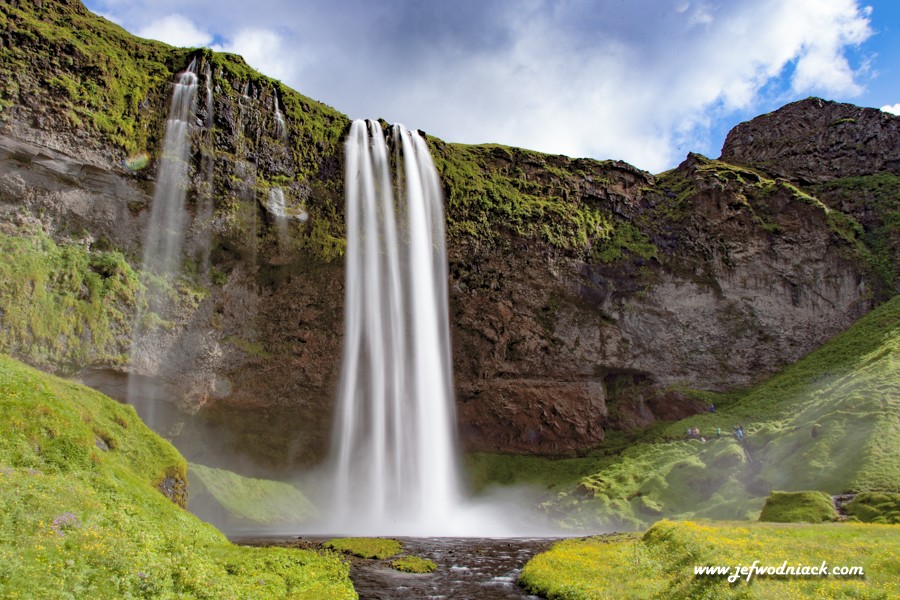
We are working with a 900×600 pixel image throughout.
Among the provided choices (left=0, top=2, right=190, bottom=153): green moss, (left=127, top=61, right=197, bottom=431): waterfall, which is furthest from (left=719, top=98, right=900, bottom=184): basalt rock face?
(left=0, top=2, right=190, bottom=153): green moss

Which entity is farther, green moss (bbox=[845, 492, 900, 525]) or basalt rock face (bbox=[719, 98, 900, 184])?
basalt rock face (bbox=[719, 98, 900, 184])

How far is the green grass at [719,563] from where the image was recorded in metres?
12.3

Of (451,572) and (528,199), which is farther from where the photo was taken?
(528,199)

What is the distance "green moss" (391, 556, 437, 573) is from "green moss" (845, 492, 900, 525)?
59.6ft

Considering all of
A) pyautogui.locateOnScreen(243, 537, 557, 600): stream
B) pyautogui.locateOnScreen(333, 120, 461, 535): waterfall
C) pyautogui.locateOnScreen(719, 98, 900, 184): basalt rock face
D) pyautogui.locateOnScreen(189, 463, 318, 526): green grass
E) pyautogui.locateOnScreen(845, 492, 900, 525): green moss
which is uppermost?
pyautogui.locateOnScreen(719, 98, 900, 184): basalt rock face

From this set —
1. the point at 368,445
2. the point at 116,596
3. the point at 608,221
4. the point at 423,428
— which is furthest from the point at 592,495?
the point at 116,596

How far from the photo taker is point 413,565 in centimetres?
2169

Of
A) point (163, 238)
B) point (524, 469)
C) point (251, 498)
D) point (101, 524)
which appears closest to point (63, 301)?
point (163, 238)

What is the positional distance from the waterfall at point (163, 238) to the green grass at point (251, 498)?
5.25m

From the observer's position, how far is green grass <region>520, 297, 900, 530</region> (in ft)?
108

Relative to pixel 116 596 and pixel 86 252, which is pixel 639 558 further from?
pixel 86 252

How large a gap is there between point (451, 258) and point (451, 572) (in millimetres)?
31946

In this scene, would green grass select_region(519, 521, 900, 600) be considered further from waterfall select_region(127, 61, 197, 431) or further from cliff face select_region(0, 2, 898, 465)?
cliff face select_region(0, 2, 898, 465)

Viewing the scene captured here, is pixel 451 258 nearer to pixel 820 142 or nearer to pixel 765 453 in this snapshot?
pixel 765 453
